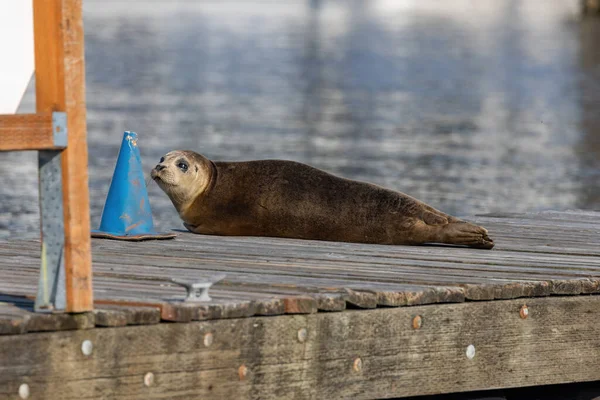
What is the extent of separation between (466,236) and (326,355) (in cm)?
204

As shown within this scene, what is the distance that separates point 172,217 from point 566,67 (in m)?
33.4

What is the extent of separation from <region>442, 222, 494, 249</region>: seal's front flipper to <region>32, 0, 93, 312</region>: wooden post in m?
3.10

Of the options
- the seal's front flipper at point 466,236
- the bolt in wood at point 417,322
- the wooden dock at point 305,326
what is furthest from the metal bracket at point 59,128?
the seal's front flipper at point 466,236

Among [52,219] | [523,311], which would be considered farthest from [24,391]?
[523,311]

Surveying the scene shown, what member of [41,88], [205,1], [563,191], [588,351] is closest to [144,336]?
[41,88]

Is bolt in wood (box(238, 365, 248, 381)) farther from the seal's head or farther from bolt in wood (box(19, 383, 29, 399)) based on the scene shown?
the seal's head

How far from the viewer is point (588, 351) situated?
621 centimetres

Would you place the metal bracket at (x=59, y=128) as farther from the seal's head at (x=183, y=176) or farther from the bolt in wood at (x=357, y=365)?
the seal's head at (x=183, y=176)

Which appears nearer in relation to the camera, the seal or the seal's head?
the seal

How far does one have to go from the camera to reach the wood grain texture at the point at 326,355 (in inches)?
192

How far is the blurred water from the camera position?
19234 mm

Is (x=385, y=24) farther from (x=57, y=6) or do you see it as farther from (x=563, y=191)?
(x=57, y=6)

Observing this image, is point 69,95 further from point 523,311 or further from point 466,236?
point 466,236

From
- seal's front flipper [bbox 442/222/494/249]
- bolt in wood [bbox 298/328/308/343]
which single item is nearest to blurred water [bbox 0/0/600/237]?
seal's front flipper [bbox 442/222/494/249]
